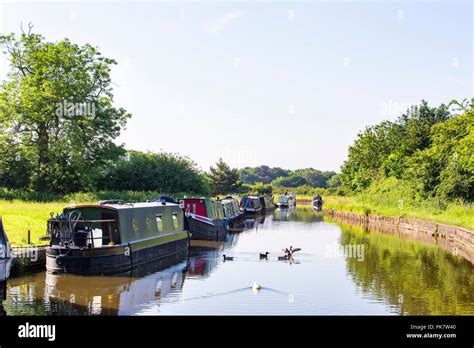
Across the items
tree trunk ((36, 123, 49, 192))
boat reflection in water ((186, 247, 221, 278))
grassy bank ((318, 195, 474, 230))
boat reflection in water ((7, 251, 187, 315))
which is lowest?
boat reflection in water ((186, 247, 221, 278))

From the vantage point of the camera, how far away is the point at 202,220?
107ft

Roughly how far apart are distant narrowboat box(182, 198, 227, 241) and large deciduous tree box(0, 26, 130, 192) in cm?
1168

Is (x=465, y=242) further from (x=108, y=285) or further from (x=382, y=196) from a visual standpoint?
(x=382, y=196)

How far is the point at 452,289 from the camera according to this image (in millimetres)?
18469

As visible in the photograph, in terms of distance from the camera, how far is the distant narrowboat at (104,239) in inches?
733

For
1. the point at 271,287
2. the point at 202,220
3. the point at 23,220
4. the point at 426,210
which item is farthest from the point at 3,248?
the point at 426,210

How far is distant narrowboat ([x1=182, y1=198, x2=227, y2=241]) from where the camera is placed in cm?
3225

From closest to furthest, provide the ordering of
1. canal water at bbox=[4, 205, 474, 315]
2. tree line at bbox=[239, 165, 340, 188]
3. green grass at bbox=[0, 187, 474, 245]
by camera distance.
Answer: canal water at bbox=[4, 205, 474, 315] < green grass at bbox=[0, 187, 474, 245] < tree line at bbox=[239, 165, 340, 188]

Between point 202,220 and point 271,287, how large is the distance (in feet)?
47.5

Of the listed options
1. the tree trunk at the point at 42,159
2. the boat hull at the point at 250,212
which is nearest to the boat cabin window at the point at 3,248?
the tree trunk at the point at 42,159

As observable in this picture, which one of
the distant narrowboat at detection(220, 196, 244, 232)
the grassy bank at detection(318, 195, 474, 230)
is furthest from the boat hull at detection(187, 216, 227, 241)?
the grassy bank at detection(318, 195, 474, 230)

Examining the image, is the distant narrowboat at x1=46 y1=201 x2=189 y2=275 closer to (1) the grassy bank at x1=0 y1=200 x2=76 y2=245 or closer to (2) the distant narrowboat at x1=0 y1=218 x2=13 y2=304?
(1) the grassy bank at x1=0 y1=200 x2=76 y2=245
